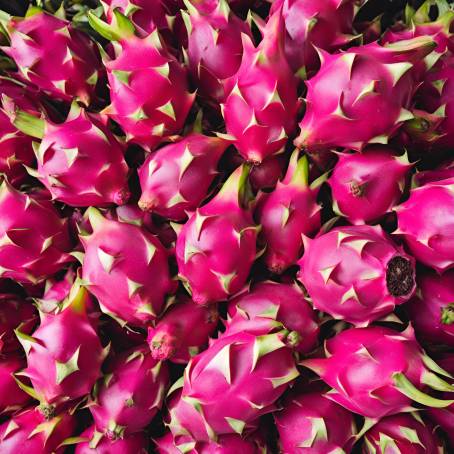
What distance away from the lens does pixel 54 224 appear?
40.9 inches

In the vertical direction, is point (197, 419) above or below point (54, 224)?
below

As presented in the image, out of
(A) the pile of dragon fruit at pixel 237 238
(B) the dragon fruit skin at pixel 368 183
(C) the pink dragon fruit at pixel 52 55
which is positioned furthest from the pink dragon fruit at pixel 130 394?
(C) the pink dragon fruit at pixel 52 55

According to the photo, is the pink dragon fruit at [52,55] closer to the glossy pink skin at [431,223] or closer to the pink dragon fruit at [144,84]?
the pink dragon fruit at [144,84]

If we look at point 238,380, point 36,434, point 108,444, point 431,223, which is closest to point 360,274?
point 431,223

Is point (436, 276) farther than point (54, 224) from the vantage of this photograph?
No

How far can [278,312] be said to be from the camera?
2.85 feet

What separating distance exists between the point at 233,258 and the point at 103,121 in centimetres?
42

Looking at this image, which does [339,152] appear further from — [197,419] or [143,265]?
[197,419]

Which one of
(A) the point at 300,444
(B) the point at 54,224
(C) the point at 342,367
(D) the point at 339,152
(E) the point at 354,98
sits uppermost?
(E) the point at 354,98

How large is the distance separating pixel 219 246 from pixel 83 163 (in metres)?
0.32

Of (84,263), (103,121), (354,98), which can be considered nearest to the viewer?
(354,98)

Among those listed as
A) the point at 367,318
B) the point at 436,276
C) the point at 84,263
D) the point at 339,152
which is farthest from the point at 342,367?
the point at 84,263

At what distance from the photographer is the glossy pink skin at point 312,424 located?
0.85 metres

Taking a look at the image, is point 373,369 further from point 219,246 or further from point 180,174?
point 180,174
